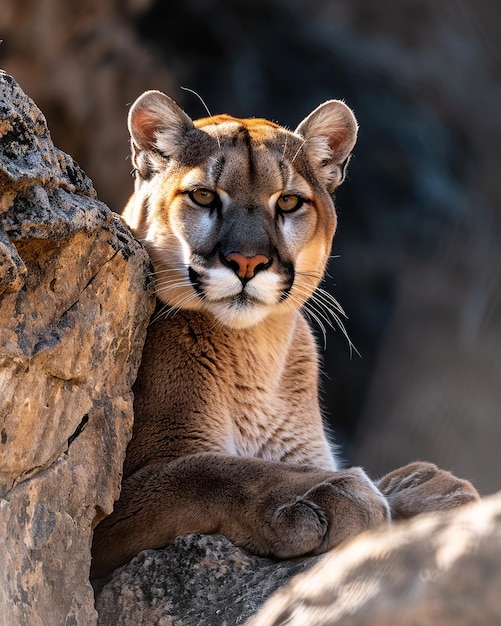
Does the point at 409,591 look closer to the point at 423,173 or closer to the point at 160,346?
the point at 160,346

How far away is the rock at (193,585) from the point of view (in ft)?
8.58

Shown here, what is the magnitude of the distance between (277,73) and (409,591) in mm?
6937

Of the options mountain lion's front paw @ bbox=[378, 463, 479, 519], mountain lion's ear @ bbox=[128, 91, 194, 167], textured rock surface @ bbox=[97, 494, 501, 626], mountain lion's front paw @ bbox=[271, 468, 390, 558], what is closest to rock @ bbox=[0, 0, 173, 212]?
mountain lion's ear @ bbox=[128, 91, 194, 167]

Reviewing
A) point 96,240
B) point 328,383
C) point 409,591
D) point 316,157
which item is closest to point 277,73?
point 328,383

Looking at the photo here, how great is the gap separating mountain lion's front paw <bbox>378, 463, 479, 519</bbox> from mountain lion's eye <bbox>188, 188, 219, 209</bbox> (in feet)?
3.63

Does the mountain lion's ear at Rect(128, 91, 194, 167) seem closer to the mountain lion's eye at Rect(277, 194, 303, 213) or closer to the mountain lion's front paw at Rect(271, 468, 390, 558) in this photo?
the mountain lion's eye at Rect(277, 194, 303, 213)

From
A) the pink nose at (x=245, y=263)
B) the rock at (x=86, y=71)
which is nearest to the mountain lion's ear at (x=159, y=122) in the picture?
the pink nose at (x=245, y=263)

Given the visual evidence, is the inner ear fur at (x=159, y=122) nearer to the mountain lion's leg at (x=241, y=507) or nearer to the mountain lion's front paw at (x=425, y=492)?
the mountain lion's leg at (x=241, y=507)

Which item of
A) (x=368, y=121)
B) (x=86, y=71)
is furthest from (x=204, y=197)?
(x=368, y=121)

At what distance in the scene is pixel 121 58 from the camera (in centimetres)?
761

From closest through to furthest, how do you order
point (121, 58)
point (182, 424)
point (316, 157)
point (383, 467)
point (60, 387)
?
point (60, 387) < point (182, 424) < point (316, 157) < point (383, 467) < point (121, 58)

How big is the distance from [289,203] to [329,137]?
422mm

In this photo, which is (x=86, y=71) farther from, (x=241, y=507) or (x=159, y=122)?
(x=241, y=507)

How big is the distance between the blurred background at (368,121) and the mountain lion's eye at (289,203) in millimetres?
3683
